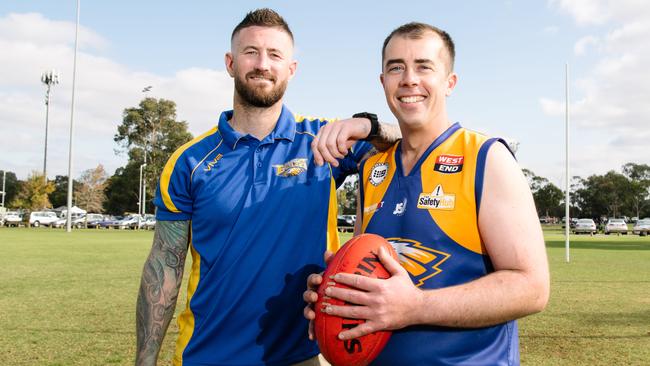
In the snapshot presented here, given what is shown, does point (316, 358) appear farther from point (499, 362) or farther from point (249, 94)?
point (249, 94)

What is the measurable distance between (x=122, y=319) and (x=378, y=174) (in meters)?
7.05

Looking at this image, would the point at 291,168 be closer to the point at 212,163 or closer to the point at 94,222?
the point at 212,163

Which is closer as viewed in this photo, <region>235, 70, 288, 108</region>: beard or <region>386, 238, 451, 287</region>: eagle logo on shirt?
<region>386, 238, 451, 287</region>: eagle logo on shirt

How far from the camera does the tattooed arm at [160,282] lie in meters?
3.14

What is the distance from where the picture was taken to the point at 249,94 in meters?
3.06

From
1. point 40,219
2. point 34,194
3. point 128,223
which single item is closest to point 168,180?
point 128,223

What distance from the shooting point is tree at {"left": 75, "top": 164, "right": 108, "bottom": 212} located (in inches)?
2960

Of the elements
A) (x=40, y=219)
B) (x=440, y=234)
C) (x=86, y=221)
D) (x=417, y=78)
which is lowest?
(x=86, y=221)

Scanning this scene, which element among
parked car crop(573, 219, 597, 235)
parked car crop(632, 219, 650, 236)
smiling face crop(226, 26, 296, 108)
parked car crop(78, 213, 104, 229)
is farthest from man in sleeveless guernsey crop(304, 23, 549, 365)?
parked car crop(78, 213, 104, 229)

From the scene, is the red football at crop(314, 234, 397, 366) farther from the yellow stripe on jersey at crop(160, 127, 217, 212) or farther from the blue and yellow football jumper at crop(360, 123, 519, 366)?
the yellow stripe on jersey at crop(160, 127, 217, 212)

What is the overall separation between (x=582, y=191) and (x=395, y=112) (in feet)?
384

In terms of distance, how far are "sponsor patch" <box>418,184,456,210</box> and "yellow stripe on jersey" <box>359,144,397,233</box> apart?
27 cm

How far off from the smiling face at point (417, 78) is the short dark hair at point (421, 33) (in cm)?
2

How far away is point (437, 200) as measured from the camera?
228 cm
